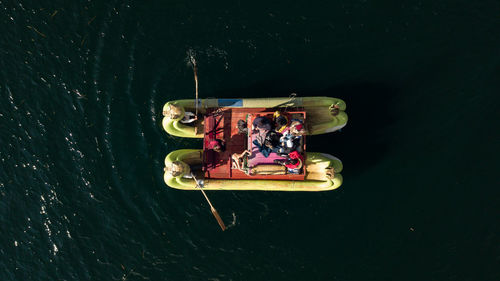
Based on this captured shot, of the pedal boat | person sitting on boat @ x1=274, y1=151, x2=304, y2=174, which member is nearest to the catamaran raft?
the pedal boat

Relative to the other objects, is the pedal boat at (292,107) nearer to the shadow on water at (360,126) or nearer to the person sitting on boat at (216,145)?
the shadow on water at (360,126)

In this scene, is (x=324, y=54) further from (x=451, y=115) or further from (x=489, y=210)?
(x=489, y=210)

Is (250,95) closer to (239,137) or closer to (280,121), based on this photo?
(239,137)

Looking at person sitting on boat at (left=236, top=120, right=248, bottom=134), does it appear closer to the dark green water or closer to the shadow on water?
the dark green water

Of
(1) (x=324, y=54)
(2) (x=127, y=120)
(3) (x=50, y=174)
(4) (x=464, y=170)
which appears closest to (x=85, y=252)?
(3) (x=50, y=174)

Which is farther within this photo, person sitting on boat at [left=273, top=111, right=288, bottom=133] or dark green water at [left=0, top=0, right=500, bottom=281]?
dark green water at [left=0, top=0, right=500, bottom=281]
